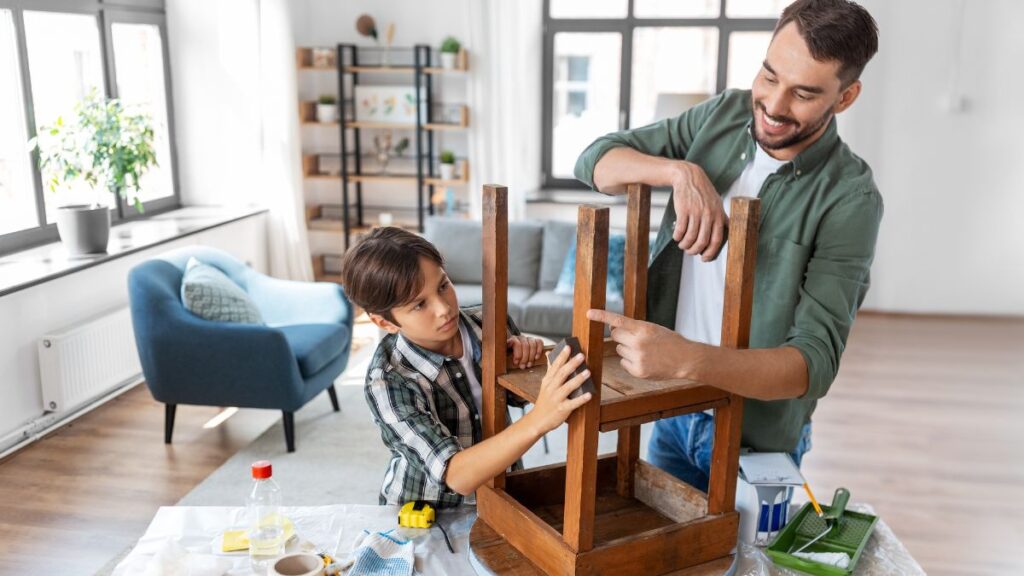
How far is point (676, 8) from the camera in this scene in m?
6.14

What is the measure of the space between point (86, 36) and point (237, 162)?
1279mm

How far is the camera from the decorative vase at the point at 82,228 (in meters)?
4.14

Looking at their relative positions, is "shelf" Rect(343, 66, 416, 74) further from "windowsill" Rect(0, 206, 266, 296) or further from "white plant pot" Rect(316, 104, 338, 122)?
"windowsill" Rect(0, 206, 266, 296)

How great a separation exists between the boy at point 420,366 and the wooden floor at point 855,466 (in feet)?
6.16

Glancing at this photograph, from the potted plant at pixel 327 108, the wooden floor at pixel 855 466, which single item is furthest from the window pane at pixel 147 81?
the wooden floor at pixel 855 466

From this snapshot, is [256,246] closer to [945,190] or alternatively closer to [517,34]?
[517,34]

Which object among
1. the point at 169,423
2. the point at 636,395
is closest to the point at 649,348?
the point at 636,395

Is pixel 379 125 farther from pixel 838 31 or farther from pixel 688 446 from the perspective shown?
pixel 838 31

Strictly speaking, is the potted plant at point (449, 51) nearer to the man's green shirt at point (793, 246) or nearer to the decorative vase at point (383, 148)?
A: the decorative vase at point (383, 148)

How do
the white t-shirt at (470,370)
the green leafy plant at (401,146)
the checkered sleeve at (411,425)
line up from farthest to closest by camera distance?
the green leafy plant at (401,146) < the white t-shirt at (470,370) < the checkered sleeve at (411,425)

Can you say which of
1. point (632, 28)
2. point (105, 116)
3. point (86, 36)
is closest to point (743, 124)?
point (105, 116)

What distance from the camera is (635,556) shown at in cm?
120

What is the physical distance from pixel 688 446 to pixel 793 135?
0.62m

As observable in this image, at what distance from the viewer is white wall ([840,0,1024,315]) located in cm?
570
